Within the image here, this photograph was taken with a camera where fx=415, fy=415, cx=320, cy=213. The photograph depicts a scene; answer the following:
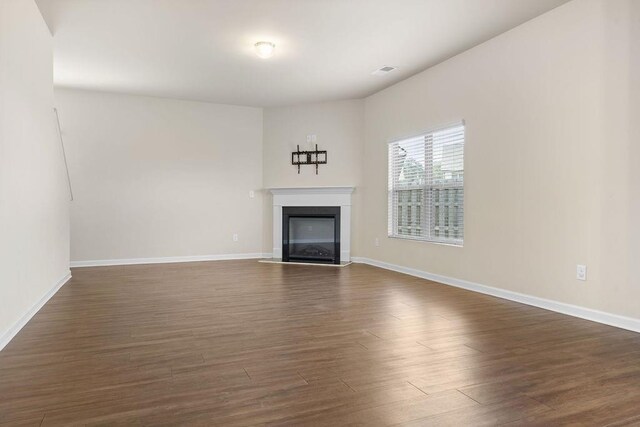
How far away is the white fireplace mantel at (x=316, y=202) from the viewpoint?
6816mm

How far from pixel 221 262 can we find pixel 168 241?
94cm

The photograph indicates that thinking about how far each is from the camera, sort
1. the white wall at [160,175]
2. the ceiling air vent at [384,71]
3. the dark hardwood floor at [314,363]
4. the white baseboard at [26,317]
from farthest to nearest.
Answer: the white wall at [160,175] → the ceiling air vent at [384,71] → the white baseboard at [26,317] → the dark hardwood floor at [314,363]

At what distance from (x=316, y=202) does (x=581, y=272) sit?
423 centimetres

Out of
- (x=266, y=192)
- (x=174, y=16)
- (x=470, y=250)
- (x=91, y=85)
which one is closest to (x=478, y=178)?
(x=470, y=250)

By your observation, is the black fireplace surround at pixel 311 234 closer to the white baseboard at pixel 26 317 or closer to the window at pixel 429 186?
the window at pixel 429 186

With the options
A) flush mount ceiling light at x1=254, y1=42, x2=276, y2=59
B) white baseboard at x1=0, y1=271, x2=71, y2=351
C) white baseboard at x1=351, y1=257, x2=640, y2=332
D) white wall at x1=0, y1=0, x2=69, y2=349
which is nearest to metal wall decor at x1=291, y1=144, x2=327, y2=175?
white baseboard at x1=351, y1=257, x2=640, y2=332

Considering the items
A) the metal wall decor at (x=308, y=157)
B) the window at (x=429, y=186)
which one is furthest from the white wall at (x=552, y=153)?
the metal wall decor at (x=308, y=157)

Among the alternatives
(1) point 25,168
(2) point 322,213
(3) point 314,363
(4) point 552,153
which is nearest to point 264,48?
(1) point 25,168

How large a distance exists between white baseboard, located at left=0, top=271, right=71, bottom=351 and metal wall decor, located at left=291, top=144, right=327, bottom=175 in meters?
3.91

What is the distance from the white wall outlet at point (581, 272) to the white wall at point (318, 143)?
Answer: 370 cm

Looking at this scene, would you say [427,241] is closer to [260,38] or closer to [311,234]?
[311,234]

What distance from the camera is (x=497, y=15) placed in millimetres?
3736

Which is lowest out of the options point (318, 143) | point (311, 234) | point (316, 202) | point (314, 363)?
point (314, 363)

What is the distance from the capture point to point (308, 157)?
279 inches
